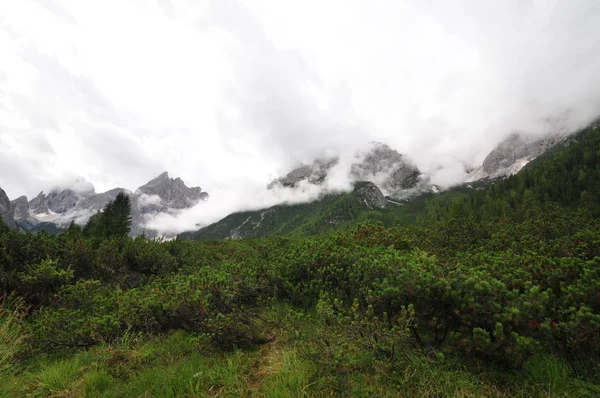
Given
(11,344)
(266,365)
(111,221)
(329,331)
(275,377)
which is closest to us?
(275,377)

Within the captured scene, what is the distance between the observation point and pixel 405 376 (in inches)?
165

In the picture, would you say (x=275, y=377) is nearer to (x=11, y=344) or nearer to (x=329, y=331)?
(x=329, y=331)

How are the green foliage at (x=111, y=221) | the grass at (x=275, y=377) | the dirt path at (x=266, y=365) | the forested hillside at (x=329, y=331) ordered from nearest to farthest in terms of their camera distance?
the grass at (x=275, y=377), the forested hillside at (x=329, y=331), the dirt path at (x=266, y=365), the green foliage at (x=111, y=221)

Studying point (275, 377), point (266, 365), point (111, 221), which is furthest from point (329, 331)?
point (111, 221)

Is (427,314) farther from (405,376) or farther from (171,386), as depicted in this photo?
(171,386)

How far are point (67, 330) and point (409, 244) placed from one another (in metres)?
11.2

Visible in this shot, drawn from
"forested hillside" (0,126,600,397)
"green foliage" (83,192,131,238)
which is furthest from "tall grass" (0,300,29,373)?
"green foliage" (83,192,131,238)

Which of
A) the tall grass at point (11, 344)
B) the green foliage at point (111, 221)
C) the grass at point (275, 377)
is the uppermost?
the green foliage at point (111, 221)

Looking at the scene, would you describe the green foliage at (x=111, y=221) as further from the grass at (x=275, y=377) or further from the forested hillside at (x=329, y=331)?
the grass at (x=275, y=377)

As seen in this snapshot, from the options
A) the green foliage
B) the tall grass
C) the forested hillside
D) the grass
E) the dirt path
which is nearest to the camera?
the grass

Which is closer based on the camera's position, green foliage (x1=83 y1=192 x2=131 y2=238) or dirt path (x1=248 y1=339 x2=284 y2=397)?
dirt path (x1=248 y1=339 x2=284 y2=397)

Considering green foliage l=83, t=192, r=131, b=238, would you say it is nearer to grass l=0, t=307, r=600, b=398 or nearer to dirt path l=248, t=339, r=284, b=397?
grass l=0, t=307, r=600, b=398

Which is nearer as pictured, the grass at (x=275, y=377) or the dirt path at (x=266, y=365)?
the grass at (x=275, y=377)

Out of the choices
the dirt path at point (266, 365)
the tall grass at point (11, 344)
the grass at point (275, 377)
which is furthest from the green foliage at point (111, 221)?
the dirt path at point (266, 365)
